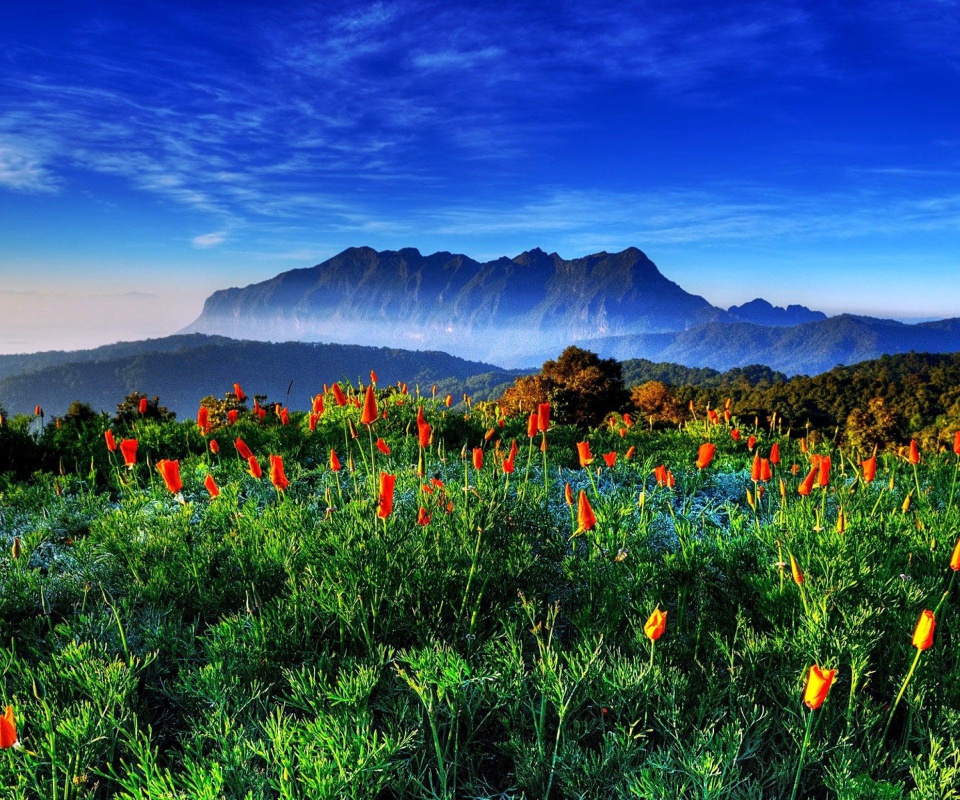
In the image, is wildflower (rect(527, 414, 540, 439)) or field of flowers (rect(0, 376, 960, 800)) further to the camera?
wildflower (rect(527, 414, 540, 439))

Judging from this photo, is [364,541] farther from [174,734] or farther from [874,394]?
[874,394]

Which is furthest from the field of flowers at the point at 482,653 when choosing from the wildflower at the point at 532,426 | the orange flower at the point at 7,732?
the wildflower at the point at 532,426

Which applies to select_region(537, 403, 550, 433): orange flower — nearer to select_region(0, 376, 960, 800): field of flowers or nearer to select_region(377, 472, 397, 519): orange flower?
select_region(0, 376, 960, 800): field of flowers

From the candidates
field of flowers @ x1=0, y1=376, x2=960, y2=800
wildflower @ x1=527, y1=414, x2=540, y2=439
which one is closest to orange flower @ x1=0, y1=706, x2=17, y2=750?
field of flowers @ x1=0, y1=376, x2=960, y2=800

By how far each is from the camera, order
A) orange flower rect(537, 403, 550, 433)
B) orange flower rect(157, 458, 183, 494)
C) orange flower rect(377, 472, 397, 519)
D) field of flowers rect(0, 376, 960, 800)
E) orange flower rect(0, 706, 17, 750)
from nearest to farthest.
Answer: orange flower rect(0, 706, 17, 750), field of flowers rect(0, 376, 960, 800), orange flower rect(377, 472, 397, 519), orange flower rect(157, 458, 183, 494), orange flower rect(537, 403, 550, 433)

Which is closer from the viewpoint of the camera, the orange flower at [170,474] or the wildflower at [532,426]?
the orange flower at [170,474]

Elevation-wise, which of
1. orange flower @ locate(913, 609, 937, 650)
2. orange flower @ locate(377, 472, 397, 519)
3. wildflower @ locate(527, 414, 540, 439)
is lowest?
orange flower @ locate(913, 609, 937, 650)

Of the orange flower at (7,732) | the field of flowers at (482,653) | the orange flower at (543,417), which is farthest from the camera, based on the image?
the orange flower at (543,417)

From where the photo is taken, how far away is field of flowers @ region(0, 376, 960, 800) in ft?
6.91

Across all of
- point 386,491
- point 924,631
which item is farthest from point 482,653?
point 924,631

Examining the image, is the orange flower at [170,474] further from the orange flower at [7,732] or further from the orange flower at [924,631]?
the orange flower at [924,631]

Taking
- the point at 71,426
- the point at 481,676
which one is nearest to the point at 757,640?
the point at 481,676

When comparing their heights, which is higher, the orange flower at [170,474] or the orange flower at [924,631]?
the orange flower at [170,474]

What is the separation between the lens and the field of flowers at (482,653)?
6.91 ft
